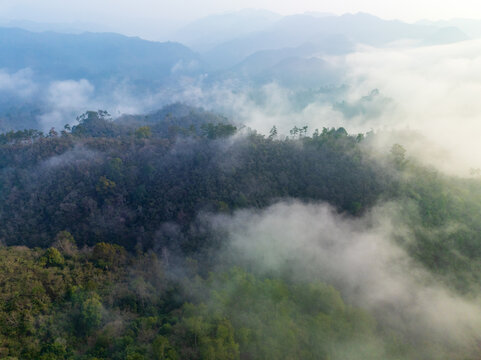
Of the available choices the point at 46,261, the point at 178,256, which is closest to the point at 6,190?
the point at 46,261

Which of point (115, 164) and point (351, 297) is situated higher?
point (115, 164)

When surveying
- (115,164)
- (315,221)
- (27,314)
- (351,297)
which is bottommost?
(351,297)

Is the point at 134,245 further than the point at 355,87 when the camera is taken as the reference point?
No

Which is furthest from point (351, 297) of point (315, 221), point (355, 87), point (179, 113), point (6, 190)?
point (355, 87)

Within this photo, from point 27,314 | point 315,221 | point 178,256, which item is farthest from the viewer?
point 315,221

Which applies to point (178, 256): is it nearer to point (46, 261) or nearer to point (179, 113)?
point (46, 261)

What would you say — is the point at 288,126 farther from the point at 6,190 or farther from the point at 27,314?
the point at 27,314

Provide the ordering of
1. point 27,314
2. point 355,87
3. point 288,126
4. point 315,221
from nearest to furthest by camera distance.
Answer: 1. point 27,314
2. point 315,221
3. point 288,126
4. point 355,87
